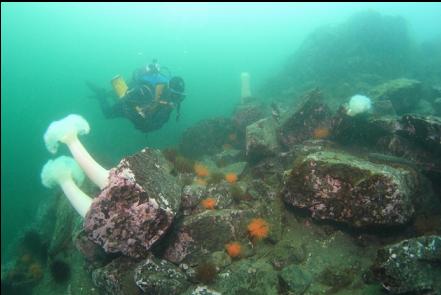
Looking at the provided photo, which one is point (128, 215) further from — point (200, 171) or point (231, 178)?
point (231, 178)

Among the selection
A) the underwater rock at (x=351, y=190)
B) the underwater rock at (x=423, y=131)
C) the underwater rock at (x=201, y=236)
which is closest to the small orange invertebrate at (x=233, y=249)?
the underwater rock at (x=201, y=236)

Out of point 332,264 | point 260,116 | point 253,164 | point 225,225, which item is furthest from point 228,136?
point 332,264

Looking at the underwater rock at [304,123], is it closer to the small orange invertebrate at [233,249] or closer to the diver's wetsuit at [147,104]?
the small orange invertebrate at [233,249]

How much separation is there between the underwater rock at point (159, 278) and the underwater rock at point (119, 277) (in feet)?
1.42

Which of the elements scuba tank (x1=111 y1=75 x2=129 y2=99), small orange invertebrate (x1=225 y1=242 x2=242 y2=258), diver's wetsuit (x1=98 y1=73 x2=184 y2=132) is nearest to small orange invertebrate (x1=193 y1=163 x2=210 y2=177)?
small orange invertebrate (x1=225 y1=242 x2=242 y2=258)

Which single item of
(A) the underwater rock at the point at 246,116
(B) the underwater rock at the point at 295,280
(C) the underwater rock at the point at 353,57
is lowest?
(C) the underwater rock at the point at 353,57

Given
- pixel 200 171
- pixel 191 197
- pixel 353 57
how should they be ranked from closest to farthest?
pixel 191 197
pixel 200 171
pixel 353 57

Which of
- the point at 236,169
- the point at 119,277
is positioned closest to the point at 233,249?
the point at 119,277

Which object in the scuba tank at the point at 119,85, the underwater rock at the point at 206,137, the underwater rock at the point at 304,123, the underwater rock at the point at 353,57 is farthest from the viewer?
the underwater rock at the point at 353,57

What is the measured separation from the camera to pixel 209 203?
668 centimetres

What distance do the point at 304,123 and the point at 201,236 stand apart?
15.9 ft

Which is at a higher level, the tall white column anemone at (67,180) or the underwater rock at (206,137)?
the tall white column anemone at (67,180)

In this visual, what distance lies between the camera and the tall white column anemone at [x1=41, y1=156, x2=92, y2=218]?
6.67 meters

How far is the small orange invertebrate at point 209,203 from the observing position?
666cm
